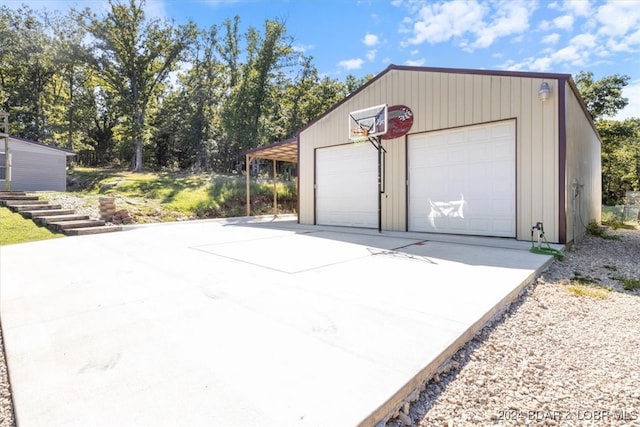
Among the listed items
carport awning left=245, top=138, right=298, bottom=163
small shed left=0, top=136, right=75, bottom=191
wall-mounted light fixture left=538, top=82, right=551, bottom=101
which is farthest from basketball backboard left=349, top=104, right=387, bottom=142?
small shed left=0, top=136, right=75, bottom=191

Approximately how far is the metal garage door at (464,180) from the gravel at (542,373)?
333 cm

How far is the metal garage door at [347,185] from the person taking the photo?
8461 mm

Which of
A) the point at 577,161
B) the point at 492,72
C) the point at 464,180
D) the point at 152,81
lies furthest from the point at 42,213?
the point at 152,81

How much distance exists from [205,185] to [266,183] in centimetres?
311

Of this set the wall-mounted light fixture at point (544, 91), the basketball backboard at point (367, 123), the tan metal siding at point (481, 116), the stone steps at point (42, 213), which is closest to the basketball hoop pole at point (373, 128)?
the basketball backboard at point (367, 123)

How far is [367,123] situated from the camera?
8.05m

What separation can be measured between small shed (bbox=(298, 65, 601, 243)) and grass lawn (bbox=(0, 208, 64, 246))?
7.05m

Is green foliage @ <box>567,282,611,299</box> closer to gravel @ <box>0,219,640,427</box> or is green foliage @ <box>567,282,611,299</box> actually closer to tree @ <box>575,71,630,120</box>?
gravel @ <box>0,219,640,427</box>

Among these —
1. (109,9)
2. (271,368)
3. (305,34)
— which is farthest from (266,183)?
(271,368)

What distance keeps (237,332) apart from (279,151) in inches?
416

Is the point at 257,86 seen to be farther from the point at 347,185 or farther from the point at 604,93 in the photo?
the point at 604,93

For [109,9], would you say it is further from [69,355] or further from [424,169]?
[69,355]

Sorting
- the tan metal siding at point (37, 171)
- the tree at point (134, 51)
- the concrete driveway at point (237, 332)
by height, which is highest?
the tree at point (134, 51)

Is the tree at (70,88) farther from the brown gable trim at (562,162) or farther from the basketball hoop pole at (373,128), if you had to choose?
the brown gable trim at (562,162)
